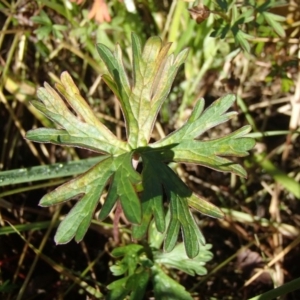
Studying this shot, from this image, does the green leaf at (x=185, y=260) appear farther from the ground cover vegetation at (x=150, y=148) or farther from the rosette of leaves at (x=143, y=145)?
the rosette of leaves at (x=143, y=145)

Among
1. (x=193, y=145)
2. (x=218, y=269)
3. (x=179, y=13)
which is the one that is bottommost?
(x=218, y=269)

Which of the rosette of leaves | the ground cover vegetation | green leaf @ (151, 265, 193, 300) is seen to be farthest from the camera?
green leaf @ (151, 265, 193, 300)

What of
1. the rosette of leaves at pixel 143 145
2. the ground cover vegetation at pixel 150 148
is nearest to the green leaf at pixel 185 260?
the ground cover vegetation at pixel 150 148

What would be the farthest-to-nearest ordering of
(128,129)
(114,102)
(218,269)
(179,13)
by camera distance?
(114,102), (179,13), (218,269), (128,129)

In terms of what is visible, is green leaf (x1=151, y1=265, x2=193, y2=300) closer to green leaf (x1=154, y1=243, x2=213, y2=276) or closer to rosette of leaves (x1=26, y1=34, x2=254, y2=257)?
green leaf (x1=154, y1=243, x2=213, y2=276)

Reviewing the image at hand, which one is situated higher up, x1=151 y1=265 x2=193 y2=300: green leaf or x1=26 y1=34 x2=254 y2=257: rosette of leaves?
x1=26 y1=34 x2=254 y2=257: rosette of leaves

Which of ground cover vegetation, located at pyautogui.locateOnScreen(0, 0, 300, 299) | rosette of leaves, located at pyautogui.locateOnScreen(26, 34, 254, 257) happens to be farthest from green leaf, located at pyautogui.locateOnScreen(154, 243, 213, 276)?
rosette of leaves, located at pyautogui.locateOnScreen(26, 34, 254, 257)

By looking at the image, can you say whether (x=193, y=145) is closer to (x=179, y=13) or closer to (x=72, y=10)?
(x=179, y=13)

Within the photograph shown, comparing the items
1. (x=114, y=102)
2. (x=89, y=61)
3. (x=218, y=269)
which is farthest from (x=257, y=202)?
(x=89, y=61)

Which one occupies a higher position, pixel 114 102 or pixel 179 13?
pixel 179 13
